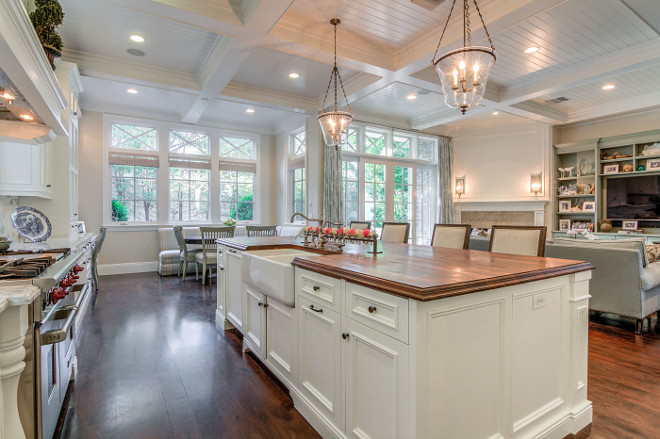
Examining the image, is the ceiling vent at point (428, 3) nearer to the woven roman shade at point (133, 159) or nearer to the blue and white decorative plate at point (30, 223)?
the blue and white decorative plate at point (30, 223)

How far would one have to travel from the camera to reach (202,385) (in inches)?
91.0

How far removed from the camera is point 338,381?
5.34 feet

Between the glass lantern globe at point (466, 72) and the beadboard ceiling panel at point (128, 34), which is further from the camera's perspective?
the beadboard ceiling panel at point (128, 34)

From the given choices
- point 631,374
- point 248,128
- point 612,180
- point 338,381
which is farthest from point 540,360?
point 248,128

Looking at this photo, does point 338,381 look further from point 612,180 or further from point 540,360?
point 612,180

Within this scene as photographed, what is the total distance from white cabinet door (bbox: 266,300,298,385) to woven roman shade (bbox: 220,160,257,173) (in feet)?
18.4

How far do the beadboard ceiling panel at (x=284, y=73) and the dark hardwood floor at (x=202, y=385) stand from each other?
3.25 meters

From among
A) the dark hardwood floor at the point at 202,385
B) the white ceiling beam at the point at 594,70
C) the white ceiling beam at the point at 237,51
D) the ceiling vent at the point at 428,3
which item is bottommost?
the dark hardwood floor at the point at 202,385

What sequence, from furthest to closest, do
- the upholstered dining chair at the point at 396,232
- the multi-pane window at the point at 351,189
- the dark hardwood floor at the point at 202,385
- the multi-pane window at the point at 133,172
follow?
1. the multi-pane window at the point at 351,189
2. the multi-pane window at the point at 133,172
3. the upholstered dining chair at the point at 396,232
4. the dark hardwood floor at the point at 202,385

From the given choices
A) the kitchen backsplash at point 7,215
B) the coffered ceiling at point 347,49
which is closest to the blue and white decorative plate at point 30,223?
the kitchen backsplash at point 7,215

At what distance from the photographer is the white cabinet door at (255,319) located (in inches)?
95.2

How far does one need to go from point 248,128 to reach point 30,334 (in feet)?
22.4

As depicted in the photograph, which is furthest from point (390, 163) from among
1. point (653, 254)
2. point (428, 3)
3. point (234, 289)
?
point (234, 289)

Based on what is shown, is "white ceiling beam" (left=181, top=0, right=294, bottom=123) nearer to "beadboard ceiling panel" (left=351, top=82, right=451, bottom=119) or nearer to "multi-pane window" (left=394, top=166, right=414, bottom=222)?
"beadboard ceiling panel" (left=351, top=82, right=451, bottom=119)
